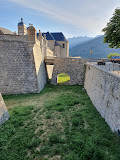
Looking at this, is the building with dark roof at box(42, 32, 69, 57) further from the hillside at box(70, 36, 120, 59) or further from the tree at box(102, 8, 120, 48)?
the hillside at box(70, 36, 120, 59)

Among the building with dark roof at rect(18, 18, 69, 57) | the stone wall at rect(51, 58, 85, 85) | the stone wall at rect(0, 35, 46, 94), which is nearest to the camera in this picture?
the stone wall at rect(0, 35, 46, 94)

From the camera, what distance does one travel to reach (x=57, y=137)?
21.4 feet

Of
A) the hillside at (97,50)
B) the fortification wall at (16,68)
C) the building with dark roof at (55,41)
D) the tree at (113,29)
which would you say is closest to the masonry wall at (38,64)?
the fortification wall at (16,68)

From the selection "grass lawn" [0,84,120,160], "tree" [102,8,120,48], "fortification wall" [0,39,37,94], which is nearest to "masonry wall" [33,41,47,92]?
"fortification wall" [0,39,37,94]

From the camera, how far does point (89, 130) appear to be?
7145 mm

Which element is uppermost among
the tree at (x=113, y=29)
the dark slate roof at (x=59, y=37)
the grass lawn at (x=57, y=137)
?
the dark slate roof at (x=59, y=37)

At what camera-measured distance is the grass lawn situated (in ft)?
17.7

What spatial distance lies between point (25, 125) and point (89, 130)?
4.56 metres

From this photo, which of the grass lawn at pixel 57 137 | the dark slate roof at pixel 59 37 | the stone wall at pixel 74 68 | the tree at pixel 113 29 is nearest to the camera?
the grass lawn at pixel 57 137

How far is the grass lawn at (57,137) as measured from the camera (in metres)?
5.39

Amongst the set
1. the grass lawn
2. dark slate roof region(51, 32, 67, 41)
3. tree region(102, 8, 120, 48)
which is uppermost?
dark slate roof region(51, 32, 67, 41)

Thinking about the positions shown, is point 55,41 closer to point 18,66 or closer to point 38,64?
point 38,64

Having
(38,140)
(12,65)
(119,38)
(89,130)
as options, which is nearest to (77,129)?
(89,130)

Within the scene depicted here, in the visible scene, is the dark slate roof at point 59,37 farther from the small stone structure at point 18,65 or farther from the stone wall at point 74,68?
the small stone structure at point 18,65
